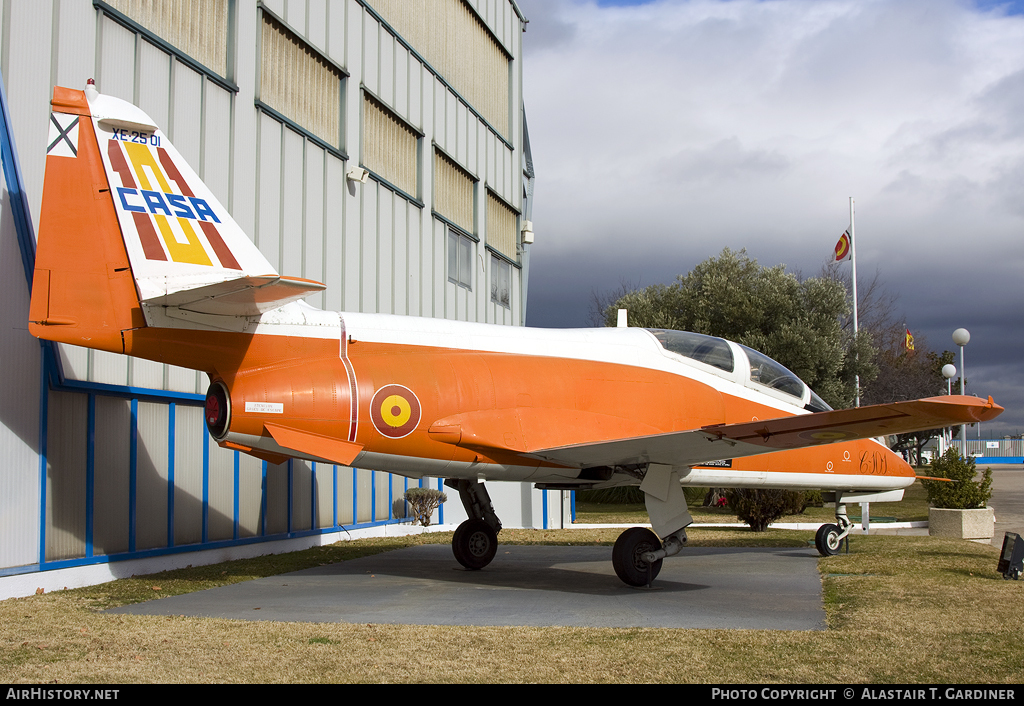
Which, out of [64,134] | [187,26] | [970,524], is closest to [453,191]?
[187,26]

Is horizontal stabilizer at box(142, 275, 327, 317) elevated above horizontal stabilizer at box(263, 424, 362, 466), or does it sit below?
above

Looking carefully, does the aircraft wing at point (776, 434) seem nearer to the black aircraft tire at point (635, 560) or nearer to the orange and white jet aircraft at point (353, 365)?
the orange and white jet aircraft at point (353, 365)

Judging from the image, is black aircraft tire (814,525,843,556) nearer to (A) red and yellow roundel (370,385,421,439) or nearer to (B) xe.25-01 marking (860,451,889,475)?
(B) xe.25-01 marking (860,451,889,475)

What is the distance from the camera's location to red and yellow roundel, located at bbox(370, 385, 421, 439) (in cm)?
888

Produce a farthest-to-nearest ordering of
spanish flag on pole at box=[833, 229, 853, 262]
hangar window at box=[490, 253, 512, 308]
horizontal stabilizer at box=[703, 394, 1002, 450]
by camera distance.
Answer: spanish flag on pole at box=[833, 229, 853, 262], hangar window at box=[490, 253, 512, 308], horizontal stabilizer at box=[703, 394, 1002, 450]

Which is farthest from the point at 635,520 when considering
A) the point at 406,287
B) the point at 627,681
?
the point at 627,681

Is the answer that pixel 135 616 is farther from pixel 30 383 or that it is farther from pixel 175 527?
pixel 175 527

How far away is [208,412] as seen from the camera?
8.55m

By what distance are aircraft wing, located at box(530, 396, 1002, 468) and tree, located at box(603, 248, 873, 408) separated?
21461mm

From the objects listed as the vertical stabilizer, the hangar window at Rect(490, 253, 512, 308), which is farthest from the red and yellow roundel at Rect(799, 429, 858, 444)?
A: the hangar window at Rect(490, 253, 512, 308)

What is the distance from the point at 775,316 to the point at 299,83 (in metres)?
21.7

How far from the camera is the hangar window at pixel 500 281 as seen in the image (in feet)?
79.3

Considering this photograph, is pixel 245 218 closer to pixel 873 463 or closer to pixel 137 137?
pixel 137 137

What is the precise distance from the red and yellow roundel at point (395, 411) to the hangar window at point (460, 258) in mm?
12221
